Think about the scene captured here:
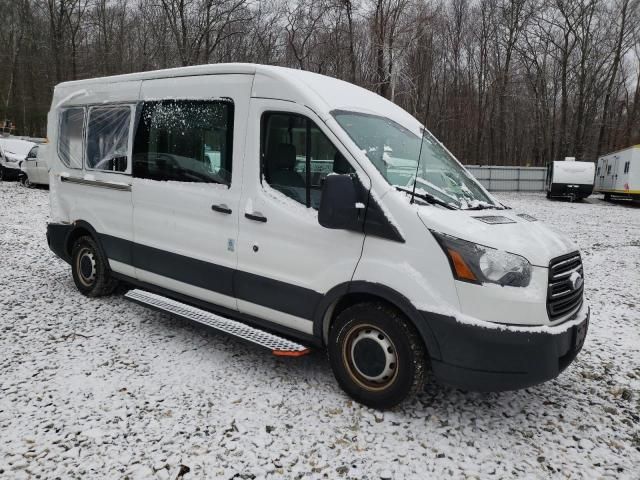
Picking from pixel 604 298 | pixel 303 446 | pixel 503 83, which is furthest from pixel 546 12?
pixel 303 446

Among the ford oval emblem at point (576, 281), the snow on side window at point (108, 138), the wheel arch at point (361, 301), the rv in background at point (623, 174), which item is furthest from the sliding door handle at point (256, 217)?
the rv in background at point (623, 174)

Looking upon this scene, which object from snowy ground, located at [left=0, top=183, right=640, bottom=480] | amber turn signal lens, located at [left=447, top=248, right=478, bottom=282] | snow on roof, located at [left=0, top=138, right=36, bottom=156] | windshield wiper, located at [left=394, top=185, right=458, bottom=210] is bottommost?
snowy ground, located at [left=0, top=183, right=640, bottom=480]

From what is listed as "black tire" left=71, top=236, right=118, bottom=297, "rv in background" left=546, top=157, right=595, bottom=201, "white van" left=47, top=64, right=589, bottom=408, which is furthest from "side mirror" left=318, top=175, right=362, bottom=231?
"rv in background" left=546, top=157, right=595, bottom=201

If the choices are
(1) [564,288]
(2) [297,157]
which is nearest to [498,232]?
(1) [564,288]

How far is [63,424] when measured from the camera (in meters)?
3.22

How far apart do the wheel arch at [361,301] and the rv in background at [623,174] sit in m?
23.0

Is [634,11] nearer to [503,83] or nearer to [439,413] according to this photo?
[503,83]

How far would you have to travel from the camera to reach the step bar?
12.0 ft

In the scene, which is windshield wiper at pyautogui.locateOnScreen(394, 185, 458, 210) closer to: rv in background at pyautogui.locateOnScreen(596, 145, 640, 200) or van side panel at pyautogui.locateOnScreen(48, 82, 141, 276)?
van side panel at pyautogui.locateOnScreen(48, 82, 141, 276)

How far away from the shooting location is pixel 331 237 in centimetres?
346

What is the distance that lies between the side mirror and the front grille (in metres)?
1.30

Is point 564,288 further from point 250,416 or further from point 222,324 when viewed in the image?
point 222,324

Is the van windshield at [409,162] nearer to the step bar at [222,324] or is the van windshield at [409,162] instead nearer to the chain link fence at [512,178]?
the step bar at [222,324]

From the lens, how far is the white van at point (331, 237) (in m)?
3.03
